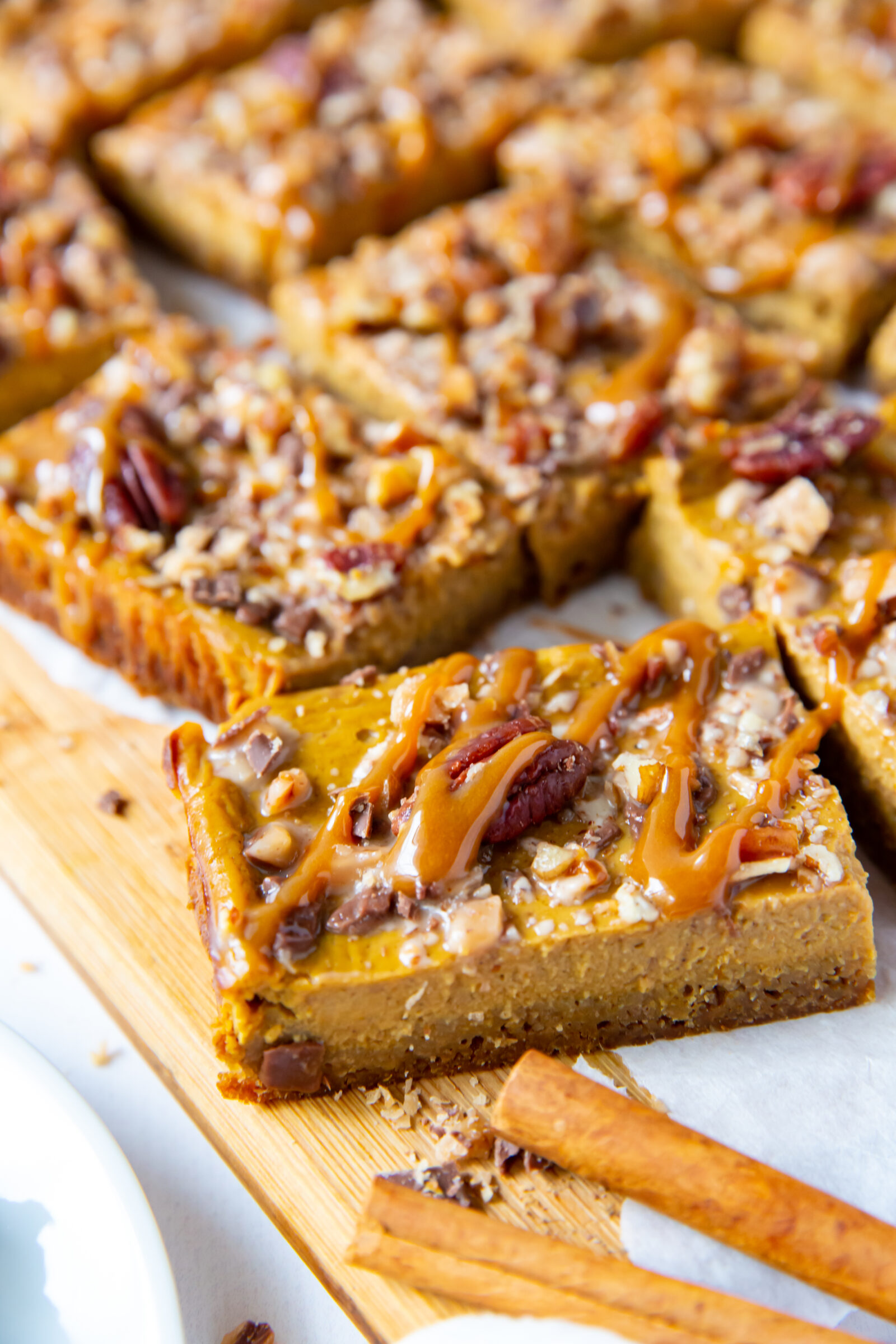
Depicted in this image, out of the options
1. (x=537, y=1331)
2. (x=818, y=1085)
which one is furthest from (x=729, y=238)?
(x=537, y=1331)

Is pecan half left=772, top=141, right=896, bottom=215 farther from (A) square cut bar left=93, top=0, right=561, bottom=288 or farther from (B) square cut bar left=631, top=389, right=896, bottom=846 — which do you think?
(A) square cut bar left=93, top=0, right=561, bottom=288

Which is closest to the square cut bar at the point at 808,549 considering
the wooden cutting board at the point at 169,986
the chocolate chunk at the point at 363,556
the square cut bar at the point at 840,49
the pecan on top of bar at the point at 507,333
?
the pecan on top of bar at the point at 507,333

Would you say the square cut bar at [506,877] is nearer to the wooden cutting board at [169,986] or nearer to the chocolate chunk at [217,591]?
the wooden cutting board at [169,986]

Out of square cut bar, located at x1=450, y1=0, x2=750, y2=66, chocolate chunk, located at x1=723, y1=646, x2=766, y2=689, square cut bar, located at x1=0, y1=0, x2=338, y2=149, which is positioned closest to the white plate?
chocolate chunk, located at x1=723, y1=646, x2=766, y2=689

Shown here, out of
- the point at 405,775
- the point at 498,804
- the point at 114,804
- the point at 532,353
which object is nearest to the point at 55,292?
the point at 532,353

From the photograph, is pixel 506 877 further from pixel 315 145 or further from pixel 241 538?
pixel 315 145

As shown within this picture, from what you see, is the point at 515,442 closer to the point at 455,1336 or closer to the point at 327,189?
the point at 327,189

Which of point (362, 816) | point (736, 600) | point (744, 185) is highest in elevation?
point (744, 185)
